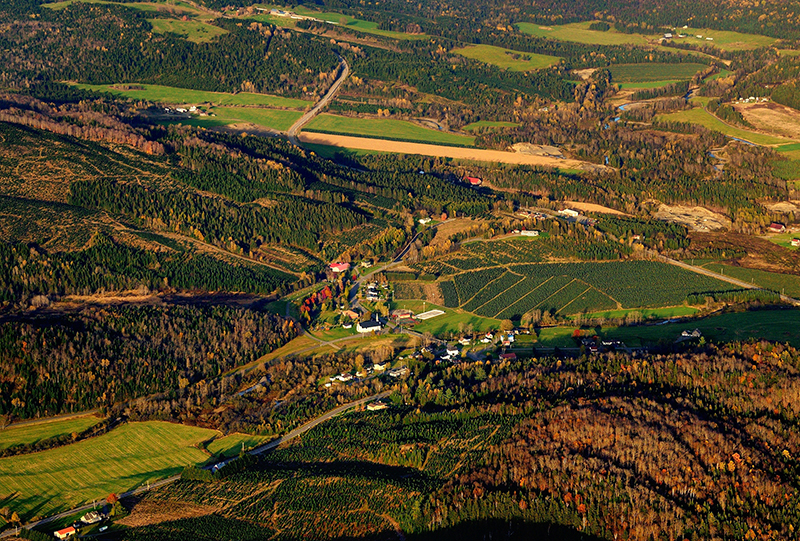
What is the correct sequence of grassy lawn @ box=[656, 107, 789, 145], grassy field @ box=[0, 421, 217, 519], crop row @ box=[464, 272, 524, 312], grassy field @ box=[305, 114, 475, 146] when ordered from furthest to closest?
grassy field @ box=[305, 114, 475, 146] < grassy lawn @ box=[656, 107, 789, 145] < crop row @ box=[464, 272, 524, 312] < grassy field @ box=[0, 421, 217, 519]

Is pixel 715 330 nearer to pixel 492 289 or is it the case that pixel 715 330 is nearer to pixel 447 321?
pixel 492 289

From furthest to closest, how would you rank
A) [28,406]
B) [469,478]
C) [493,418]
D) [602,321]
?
[602,321] → [28,406] → [493,418] → [469,478]

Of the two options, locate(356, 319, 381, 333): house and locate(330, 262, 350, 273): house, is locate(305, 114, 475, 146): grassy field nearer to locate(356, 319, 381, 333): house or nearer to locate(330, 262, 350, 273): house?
locate(330, 262, 350, 273): house

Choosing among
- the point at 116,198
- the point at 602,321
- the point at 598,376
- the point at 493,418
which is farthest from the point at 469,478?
the point at 116,198

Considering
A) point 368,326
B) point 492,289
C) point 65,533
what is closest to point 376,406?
point 368,326

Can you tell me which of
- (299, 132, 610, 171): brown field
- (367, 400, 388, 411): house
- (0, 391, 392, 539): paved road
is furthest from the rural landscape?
(299, 132, 610, 171): brown field

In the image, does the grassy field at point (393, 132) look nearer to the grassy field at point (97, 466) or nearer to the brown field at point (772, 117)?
the brown field at point (772, 117)

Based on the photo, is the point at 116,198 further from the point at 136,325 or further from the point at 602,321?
the point at 602,321

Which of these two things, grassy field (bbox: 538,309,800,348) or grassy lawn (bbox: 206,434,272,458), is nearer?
grassy lawn (bbox: 206,434,272,458)
